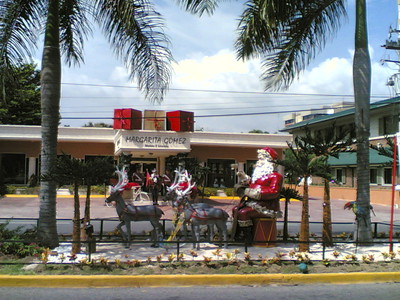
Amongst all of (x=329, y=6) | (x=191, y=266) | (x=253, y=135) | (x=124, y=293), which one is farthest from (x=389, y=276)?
(x=253, y=135)

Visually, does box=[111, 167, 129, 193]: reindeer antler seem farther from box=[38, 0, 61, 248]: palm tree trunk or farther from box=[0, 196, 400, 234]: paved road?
box=[0, 196, 400, 234]: paved road

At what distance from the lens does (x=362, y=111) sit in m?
9.86

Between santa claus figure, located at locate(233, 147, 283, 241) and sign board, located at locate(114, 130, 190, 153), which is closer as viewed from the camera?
santa claus figure, located at locate(233, 147, 283, 241)

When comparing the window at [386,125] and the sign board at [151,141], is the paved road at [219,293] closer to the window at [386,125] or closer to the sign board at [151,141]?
the sign board at [151,141]

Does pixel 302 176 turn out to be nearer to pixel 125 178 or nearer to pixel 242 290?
pixel 242 290

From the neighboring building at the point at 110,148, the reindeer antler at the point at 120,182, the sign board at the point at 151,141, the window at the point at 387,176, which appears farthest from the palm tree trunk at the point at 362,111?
the window at the point at 387,176

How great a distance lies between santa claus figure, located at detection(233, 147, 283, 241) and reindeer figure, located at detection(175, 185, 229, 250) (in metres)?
0.41

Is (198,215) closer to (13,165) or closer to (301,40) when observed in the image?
(301,40)

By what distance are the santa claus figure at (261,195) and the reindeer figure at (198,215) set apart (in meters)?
0.41

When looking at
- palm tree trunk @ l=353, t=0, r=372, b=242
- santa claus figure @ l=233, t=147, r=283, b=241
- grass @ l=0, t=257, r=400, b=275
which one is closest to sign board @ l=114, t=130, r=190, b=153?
santa claus figure @ l=233, t=147, r=283, b=241

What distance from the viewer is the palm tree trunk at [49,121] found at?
859cm

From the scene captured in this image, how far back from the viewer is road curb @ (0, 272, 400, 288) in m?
6.61

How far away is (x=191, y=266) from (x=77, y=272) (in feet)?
6.56

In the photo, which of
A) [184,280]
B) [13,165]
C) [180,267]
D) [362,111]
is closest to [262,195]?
[180,267]
